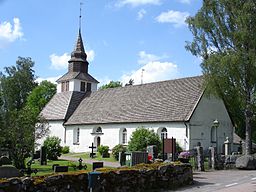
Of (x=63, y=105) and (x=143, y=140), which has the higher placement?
(x=63, y=105)

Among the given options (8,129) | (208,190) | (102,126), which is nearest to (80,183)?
(208,190)

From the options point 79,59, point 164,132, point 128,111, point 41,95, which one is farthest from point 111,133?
point 41,95

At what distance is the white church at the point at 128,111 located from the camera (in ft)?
121

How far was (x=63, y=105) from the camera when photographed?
51844 millimetres

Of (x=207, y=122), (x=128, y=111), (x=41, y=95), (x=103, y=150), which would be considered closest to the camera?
(x=207, y=122)

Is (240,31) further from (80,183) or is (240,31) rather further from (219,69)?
(80,183)

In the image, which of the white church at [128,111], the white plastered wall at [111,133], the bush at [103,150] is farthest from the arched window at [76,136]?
the bush at [103,150]

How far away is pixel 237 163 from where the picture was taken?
82.1ft

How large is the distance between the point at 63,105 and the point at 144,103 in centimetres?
1507

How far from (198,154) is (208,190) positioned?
857cm

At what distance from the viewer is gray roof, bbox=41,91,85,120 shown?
50531 millimetres

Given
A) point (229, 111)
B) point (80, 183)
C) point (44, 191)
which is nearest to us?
point (44, 191)

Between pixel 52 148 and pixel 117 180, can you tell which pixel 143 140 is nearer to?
pixel 52 148

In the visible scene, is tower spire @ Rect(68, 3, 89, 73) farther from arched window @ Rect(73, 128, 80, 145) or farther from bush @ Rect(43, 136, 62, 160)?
bush @ Rect(43, 136, 62, 160)
